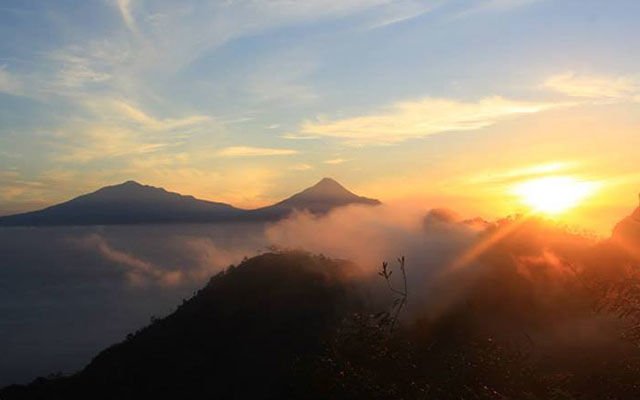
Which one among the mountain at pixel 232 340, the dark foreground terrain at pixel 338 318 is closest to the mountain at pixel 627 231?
the dark foreground terrain at pixel 338 318

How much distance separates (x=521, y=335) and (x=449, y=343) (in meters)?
3.72

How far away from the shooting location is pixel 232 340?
143ft

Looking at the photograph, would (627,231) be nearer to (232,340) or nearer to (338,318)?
(338,318)

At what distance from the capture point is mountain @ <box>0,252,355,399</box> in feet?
131

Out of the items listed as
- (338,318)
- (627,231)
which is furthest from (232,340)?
(627,231)

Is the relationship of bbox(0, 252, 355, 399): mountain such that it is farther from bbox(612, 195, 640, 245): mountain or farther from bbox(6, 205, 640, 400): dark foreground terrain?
bbox(612, 195, 640, 245): mountain

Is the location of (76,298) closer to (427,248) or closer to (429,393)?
(427,248)

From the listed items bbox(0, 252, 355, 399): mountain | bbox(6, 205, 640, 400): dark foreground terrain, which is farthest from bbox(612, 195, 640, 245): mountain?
bbox(0, 252, 355, 399): mountain

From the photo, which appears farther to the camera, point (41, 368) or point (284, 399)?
point (41, 368)

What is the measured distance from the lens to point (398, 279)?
4797 centimetres

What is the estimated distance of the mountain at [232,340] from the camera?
1577 inches

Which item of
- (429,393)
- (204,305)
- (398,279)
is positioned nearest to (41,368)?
(204,305)

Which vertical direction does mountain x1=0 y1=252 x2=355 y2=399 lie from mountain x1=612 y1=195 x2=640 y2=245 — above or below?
below

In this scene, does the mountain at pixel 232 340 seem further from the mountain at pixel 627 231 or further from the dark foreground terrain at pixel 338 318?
the mountain at pixel 627 231
